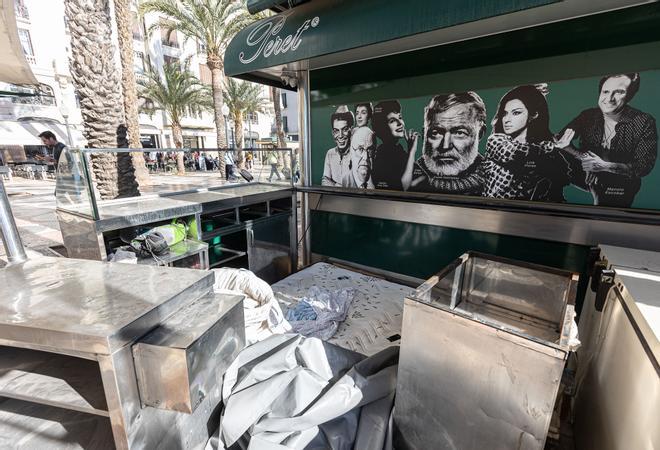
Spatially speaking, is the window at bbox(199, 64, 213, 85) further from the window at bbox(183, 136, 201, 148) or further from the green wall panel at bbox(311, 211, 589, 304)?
the green wall panel at bbox(311, 211, 589, 304)

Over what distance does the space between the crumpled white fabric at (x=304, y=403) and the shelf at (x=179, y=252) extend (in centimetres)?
119

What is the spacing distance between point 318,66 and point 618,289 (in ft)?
12.1

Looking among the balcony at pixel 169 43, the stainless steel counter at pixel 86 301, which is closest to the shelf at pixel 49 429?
the stainless steel counter at pixel 86 301

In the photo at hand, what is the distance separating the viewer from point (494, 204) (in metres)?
2.84

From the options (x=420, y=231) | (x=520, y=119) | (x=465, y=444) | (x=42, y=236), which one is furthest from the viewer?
(x=42, y=236)

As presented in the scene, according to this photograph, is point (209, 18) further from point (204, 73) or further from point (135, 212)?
point (204, 73)

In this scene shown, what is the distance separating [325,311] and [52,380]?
6.69ft

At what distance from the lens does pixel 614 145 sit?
8.18ft

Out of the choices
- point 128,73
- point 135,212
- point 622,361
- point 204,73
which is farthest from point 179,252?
point 204,73

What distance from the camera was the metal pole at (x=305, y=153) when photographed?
412 centimetres

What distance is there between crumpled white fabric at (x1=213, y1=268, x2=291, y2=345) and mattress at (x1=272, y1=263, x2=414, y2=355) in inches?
19.0

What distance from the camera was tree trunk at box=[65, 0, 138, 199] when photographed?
530 cm

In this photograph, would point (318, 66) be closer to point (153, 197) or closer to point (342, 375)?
point (153, 197)

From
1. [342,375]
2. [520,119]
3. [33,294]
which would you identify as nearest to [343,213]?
[520,119]
